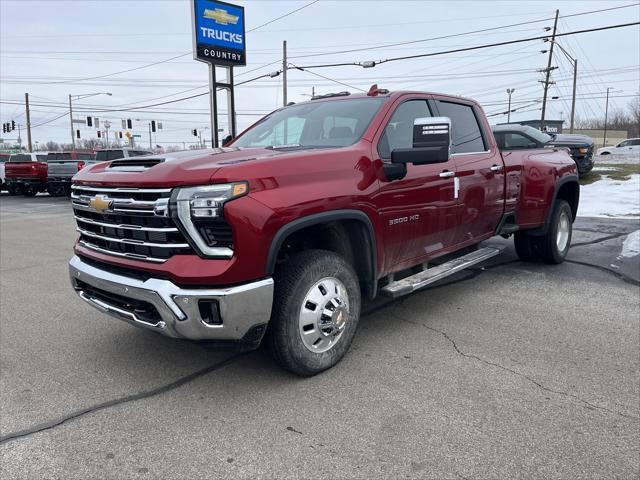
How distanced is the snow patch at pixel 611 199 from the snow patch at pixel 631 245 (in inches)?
108

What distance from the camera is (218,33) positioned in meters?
14.4

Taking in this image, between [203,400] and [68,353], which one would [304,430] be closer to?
[203,400]

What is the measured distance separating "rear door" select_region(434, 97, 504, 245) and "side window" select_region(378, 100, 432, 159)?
1.34ft

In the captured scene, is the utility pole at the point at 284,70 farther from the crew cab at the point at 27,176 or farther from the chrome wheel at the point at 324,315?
the chrome wheel at the point at 324,315

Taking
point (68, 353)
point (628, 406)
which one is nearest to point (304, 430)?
point (628, 406)

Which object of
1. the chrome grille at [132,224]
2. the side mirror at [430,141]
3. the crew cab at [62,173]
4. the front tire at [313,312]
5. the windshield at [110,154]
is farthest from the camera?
the crew cab at [62,173]

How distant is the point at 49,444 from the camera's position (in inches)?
108

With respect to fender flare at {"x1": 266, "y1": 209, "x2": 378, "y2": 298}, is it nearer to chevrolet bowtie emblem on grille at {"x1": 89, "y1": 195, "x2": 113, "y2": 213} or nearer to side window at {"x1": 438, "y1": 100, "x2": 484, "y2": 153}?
chevrolet bowtie emblem on grille at {"x1": 89, "y1": 195, "x2": 113, "y2": 213}

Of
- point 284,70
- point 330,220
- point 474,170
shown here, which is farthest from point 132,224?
point 284,70

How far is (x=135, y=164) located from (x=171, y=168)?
506mm

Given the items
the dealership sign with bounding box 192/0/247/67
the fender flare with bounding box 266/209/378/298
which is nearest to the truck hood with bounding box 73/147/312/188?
the fender flare with bounding box 266/209/378/298

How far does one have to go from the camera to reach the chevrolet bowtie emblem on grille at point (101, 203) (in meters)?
3.27

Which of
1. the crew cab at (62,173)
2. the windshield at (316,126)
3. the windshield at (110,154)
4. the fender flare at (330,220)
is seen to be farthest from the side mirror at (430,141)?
the crew cab at (62,173)

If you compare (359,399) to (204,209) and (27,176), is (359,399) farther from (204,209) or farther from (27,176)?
(27,176)
